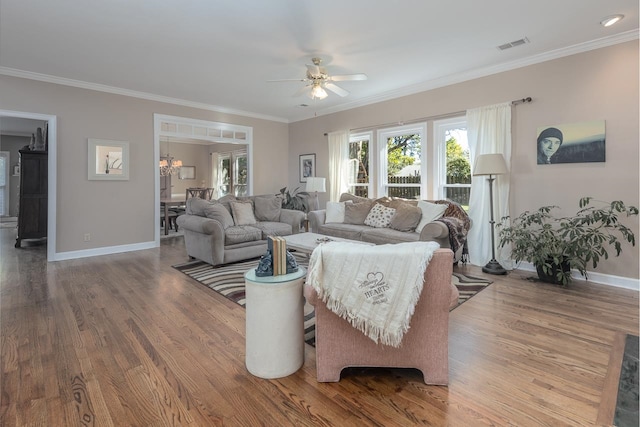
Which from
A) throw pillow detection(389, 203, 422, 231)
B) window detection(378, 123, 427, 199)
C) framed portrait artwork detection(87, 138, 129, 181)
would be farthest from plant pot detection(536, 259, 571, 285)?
framed portrait artwork detection(87, 138, 129, 181)

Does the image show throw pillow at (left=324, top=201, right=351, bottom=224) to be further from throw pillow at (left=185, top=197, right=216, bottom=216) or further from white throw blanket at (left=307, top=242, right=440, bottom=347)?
white throw blanket at (left=307, top=242, right=440, bottom=347)

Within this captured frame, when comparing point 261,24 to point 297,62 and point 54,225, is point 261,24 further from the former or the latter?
point 54,225

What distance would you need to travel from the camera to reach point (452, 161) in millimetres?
4965

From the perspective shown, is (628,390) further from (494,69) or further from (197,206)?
(197,206)

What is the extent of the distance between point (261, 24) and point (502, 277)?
155 inches

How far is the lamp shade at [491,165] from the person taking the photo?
3.97 meters

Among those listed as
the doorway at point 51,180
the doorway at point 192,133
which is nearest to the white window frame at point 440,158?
the doorway at point 192,133

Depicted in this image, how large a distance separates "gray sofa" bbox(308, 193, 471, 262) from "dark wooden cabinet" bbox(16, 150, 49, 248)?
198 inches

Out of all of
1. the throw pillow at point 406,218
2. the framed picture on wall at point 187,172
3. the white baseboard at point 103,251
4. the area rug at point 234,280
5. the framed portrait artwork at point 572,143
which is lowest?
the area rug at point 234,280

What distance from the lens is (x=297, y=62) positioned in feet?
13.6

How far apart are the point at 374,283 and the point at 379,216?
332 centimetres

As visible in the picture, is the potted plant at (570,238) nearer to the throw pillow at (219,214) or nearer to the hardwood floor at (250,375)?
the hardwood floor at (250,375)

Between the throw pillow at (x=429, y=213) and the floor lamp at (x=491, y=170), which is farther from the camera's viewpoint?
the throw pillow at (x=429, y=213)

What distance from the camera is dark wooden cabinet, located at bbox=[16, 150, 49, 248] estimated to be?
5.77m
